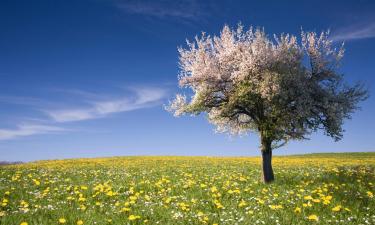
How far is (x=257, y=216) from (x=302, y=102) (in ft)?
32.0

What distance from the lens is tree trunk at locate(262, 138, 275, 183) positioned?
20328 millimetres

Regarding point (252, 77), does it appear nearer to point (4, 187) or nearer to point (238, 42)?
point (238, 42)

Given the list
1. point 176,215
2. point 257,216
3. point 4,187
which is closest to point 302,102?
point 257,216

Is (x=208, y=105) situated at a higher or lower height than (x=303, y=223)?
higher

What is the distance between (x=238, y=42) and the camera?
21688 millimetres

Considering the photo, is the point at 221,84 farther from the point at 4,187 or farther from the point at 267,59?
the point at 4,187

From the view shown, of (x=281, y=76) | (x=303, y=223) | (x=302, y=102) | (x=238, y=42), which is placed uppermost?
(x=238, y=42)

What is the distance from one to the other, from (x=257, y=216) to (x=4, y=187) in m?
11.0

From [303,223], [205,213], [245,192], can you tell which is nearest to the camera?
[303,223]

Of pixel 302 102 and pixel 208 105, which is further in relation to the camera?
pixel 208 105

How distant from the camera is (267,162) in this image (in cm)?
2067

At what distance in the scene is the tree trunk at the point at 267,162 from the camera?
20328 millimetres

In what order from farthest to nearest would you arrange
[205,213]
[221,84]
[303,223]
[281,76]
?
[221,84]
[281,76]
[205,213]
[303,223]

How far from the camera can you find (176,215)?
1066cm
